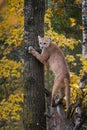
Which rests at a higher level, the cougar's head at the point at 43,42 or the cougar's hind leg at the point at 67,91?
the cougar's head at the point at 43,42

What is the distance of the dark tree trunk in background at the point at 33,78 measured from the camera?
8156 millimetres

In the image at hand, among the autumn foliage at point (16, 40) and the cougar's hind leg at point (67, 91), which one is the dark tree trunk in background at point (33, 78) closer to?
the cougar's hind leg at point (67, 91)

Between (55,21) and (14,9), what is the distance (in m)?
3.29

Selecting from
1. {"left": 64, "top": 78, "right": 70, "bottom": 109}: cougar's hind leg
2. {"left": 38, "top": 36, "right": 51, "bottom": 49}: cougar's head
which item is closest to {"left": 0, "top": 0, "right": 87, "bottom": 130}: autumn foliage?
{"left": 64, "top": 78, "right": 70, "bottom": 109}: cougar's hind leg

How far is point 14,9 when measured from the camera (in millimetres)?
10930

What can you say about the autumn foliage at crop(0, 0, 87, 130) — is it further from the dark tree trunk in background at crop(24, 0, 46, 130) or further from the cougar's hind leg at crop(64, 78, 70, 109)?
the dark tree trunk in background at crop(24, 0, 46, 130)

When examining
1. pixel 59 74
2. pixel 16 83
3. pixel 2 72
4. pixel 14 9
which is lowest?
pixel 16 83

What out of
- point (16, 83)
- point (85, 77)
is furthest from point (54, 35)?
point (16, 83)

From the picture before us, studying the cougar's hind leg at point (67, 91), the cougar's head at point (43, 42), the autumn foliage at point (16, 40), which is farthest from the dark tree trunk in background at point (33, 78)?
the autumn foliage at point (16, 40)

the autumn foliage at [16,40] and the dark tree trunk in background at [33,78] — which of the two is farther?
the autumn foliage at [16,40]

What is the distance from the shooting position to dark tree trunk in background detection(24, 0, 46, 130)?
321 inches

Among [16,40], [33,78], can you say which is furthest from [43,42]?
[16,40]

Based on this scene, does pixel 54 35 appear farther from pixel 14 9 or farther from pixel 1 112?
pixel 1 112

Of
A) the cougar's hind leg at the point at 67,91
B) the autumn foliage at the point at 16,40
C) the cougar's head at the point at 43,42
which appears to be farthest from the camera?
the autumn foliage at the point at 16,40
